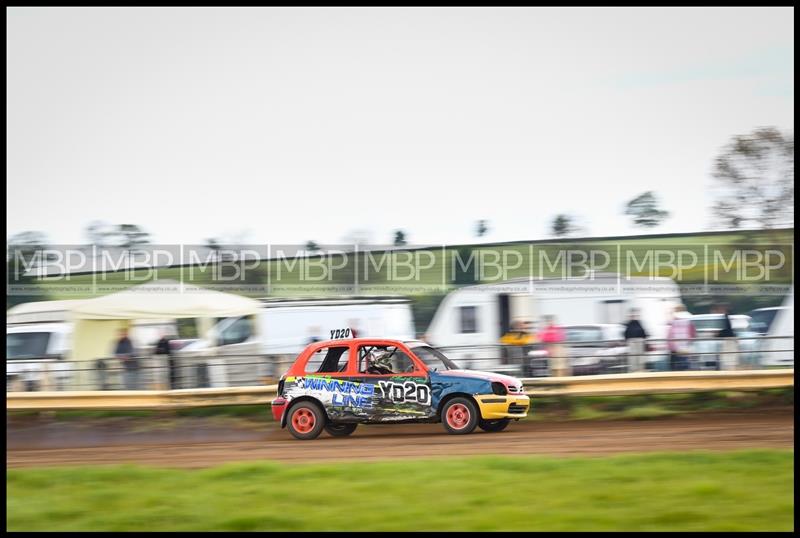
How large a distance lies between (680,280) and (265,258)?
9991 millimetres

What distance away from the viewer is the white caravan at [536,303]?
63.2 feet

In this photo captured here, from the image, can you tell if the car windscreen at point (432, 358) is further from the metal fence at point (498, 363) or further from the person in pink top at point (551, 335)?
the person in pink top at point (551, 335)

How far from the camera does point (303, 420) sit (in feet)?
45.7

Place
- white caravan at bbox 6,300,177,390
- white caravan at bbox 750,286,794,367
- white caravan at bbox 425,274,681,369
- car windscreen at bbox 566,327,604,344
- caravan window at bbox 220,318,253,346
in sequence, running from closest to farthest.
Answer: white caravan at bbox 750,286,794,367 < white caravan at bbox 6,300,177,390 < caravan window at bbox 220,318,253,346 < car windscreen at bbox 566,327,604,344 < white caravan at bbox 425,274,681,369

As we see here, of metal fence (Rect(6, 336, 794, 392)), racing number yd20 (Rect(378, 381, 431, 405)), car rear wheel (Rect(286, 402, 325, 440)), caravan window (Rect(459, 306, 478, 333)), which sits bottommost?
car rear wheel (Rect(286, 402, 325, 440))

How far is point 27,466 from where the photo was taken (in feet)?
40.0

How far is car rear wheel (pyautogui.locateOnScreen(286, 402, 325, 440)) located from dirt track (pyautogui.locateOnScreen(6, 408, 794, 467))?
7.0 inches

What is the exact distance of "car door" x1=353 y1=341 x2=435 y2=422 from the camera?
44.4 feet

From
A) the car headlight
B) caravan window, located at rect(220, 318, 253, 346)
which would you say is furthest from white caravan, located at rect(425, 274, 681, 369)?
the car headlight

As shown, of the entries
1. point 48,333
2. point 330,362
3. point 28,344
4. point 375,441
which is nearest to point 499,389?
point 375,441

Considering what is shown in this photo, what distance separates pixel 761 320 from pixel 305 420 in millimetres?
10692

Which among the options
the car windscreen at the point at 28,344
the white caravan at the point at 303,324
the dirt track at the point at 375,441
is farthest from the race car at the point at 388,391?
the car windscreen at the point at 28,344

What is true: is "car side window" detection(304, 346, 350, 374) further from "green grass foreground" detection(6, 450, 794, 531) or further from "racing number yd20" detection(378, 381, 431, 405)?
"green grass foreground" detection(6, 450, 794, 531)

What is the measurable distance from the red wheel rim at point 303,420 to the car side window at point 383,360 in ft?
3.14
